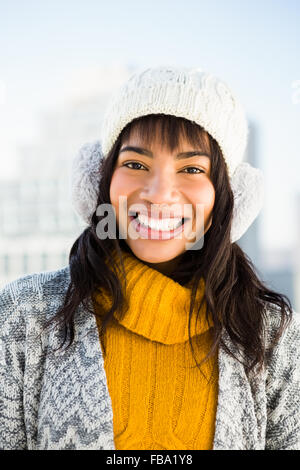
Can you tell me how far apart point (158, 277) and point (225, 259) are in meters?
0.15

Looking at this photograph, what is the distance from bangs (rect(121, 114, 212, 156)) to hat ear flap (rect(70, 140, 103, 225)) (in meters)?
0.15

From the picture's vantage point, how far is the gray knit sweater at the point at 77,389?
0.85m

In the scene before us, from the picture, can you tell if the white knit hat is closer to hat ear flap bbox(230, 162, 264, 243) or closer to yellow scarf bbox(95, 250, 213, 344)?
Answer: hat ear flap bbox(230, 162, 264, 243)

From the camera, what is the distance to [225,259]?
1.00m

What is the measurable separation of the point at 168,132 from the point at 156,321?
1.18ft

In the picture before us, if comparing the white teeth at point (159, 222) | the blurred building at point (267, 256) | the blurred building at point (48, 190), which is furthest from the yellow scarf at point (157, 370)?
the blurred building at point (48, 190)

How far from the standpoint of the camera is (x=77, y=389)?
0.88 m

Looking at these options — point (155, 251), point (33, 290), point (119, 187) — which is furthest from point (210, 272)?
point (33, 290)

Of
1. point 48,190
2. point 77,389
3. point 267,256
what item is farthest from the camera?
point 267,256

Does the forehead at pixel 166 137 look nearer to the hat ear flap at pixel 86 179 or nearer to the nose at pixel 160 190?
the nose at pixel 160 190

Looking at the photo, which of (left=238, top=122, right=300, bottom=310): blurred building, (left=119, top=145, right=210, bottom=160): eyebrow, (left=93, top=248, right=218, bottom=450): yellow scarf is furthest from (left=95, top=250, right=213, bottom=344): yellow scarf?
(left=238, top=122, right=300, bottom=310): blurred building

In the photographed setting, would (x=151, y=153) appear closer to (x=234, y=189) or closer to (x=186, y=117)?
(x=186, y=117)

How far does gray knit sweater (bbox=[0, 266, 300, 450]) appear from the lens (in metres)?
0.85

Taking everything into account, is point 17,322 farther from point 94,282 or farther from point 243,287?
point 243,287
